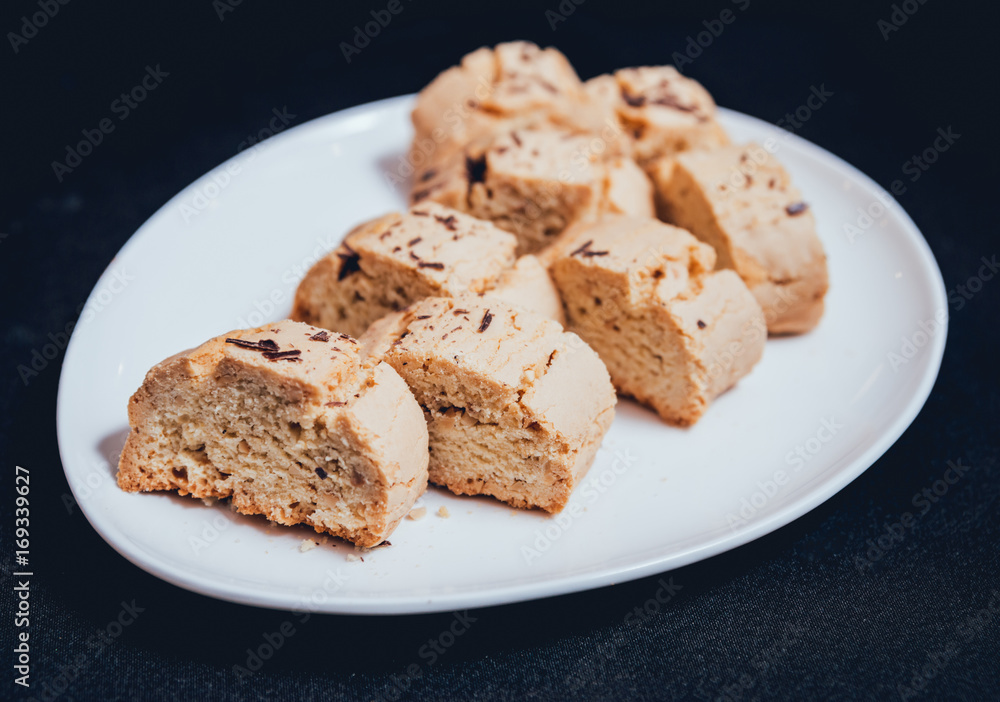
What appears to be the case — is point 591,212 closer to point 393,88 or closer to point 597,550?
point 597,550

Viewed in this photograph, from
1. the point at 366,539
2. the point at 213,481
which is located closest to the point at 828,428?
the point at 366,539

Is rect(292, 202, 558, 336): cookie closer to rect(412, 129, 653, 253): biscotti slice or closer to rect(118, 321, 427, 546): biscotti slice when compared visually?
rect(412, 129, 653, 253): biscotti slice

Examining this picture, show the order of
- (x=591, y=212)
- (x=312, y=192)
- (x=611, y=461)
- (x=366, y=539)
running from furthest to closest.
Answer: (x=312, y=192)
(x=591, y=212)
(x=611, y=461)
(x=366, y=539)

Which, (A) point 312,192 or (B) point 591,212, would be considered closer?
(B) point 591,212

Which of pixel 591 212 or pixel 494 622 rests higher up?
pixel 591 212

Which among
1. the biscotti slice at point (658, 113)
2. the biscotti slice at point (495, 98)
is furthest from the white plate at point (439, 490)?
the biscotti slice at point (658, 113)

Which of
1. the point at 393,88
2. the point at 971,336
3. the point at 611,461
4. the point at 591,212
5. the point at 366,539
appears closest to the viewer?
the point at 366,539

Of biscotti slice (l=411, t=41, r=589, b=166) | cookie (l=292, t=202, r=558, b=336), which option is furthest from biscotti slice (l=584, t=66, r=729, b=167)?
cookie (l=292, t=202, r=558, b=336)
